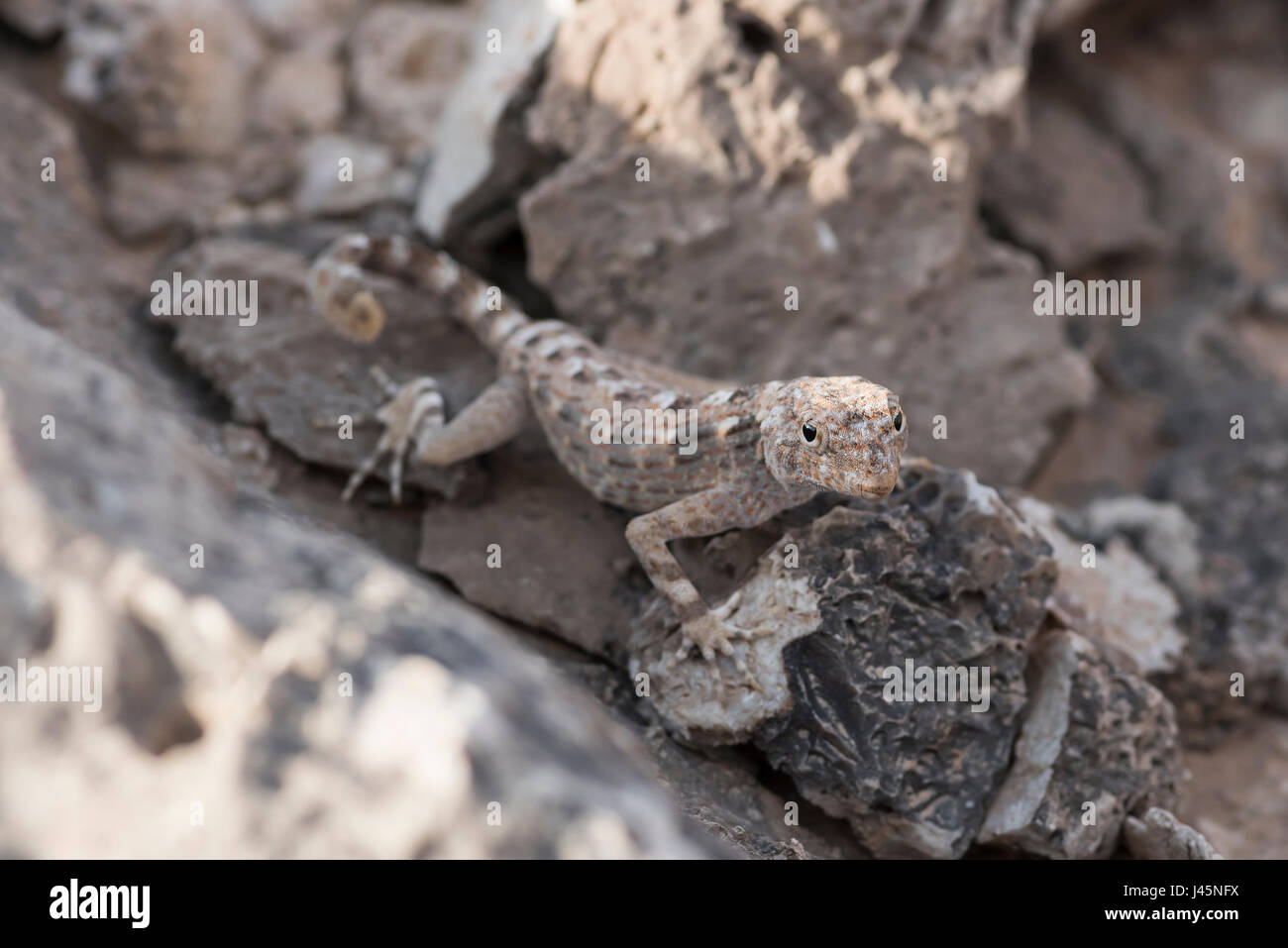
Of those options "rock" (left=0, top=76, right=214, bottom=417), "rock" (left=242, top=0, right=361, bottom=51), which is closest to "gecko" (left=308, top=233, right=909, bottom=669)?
"rock" (left=0, top=76, right=214, bottom=417)

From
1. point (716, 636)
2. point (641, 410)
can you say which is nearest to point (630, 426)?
point (641, 410)

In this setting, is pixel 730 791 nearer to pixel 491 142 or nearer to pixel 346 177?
pixel 491 142

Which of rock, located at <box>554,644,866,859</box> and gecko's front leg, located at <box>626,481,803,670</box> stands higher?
gecko's front leg, located at <box>626,481,803,670</box>

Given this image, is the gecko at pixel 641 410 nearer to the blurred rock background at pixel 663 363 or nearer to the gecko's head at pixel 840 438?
the gecko's head at pixel 840 438

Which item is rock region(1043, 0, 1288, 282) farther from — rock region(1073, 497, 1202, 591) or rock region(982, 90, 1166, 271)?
rock region(1073, 497, 1202, 591)

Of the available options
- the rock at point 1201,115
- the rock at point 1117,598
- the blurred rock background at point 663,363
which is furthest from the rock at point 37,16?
the rock at point 1201,115
